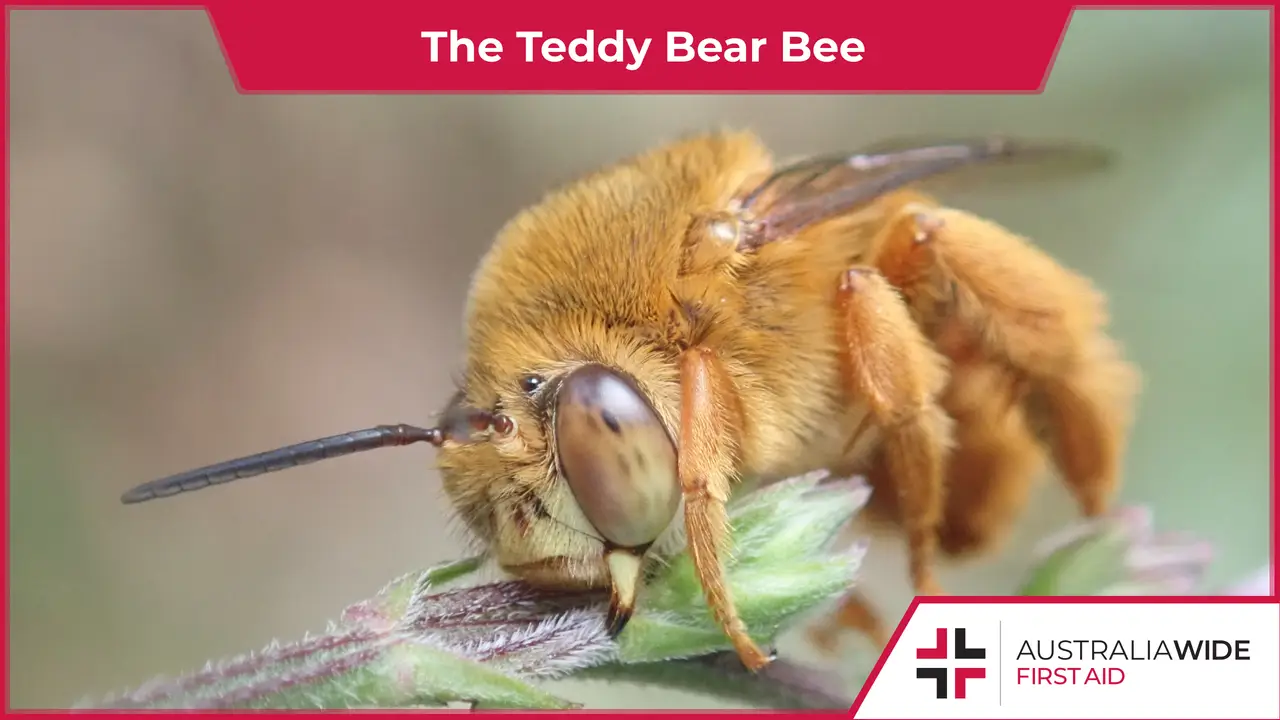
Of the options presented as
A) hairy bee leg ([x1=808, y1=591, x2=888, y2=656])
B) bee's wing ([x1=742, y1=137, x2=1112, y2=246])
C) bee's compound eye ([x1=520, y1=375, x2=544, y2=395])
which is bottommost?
hairy bee leg ([x1=808, y1=591, x2=888, y2=656])

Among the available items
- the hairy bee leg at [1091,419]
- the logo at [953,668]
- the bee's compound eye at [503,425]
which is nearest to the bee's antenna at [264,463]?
the bee's compound eye at [503,425]

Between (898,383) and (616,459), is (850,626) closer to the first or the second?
(898,383)

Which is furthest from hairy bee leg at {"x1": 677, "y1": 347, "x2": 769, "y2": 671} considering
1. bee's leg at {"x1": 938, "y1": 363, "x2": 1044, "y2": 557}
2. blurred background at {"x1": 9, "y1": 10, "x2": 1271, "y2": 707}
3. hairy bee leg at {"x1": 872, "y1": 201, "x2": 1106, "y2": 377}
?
blurred background at {"x1": 9, "y1": 10, "x2": 1271, "y2": 707}

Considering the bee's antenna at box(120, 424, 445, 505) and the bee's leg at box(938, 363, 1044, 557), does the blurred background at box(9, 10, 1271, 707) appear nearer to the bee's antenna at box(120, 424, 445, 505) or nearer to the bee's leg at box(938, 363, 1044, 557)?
the bee's leg at box(938, 363, 1044, 557)

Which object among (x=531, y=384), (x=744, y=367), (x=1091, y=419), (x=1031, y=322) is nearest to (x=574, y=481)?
(x=531, y=384)

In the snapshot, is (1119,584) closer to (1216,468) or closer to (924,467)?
(924,467)

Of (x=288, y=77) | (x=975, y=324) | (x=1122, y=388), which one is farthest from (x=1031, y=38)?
(x=288, y=77)

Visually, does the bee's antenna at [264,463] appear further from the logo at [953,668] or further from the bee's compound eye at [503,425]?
the logo at [953,668]
